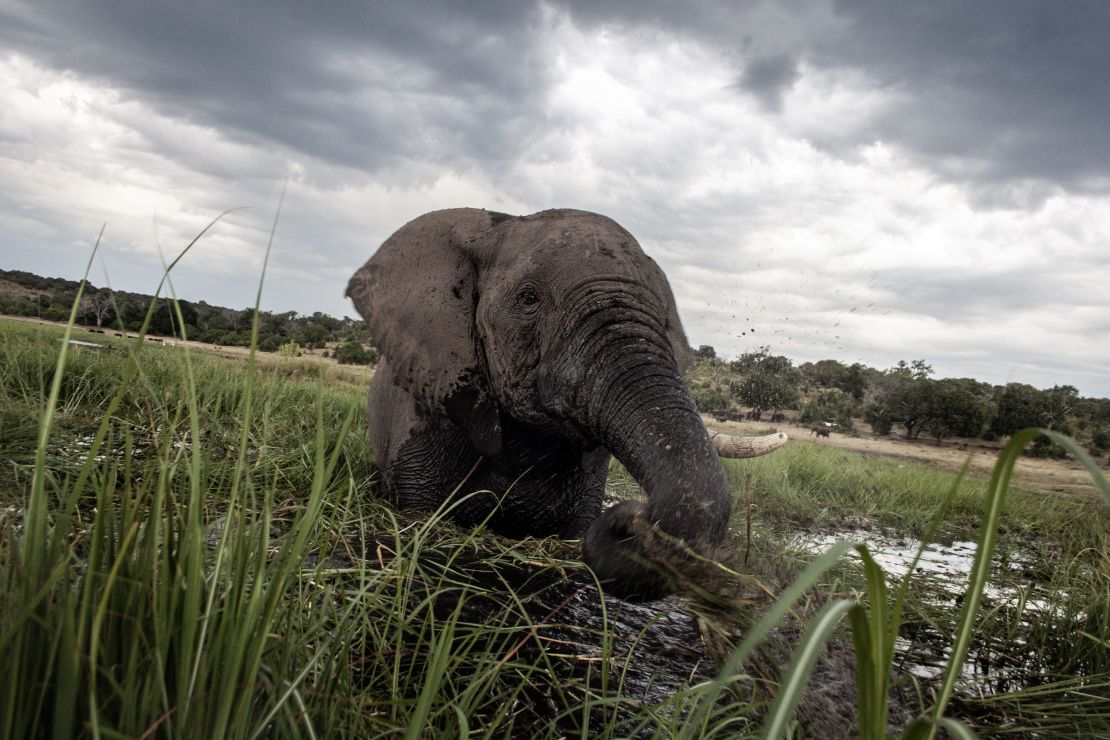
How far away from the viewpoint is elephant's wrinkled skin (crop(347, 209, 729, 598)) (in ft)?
8.88

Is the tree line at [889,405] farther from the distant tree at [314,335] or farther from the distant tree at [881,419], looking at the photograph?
the distant tree at [314,335]

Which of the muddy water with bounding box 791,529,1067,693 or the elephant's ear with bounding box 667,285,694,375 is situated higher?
the elephant's ear with bounding box 667,285,694,375

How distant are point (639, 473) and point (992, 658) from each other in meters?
2.19

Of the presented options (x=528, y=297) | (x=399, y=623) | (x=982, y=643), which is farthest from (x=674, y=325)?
(x=399, y=623)

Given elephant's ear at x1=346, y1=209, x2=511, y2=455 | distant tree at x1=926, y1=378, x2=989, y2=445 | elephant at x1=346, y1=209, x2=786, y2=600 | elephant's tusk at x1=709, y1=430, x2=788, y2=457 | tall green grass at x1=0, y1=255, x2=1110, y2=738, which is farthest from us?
distant tree at x1=926, y1=378, x2=989, y2=445

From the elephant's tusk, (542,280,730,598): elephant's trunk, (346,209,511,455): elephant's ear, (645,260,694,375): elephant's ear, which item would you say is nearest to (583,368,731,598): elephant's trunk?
(542,280,730,598): elephant's trunk

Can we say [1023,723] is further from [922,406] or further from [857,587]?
[922,406]

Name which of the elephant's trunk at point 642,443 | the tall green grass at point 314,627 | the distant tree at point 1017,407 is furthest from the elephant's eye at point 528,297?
the distant tree at point 1017,407

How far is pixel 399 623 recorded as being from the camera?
7.11 ft

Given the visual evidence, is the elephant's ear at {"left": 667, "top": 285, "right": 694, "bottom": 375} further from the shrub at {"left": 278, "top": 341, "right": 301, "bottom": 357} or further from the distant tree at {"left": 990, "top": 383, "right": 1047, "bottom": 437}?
the distant tree at {"left": 990, "top": 383, "right": 1047, "bottom": 437}

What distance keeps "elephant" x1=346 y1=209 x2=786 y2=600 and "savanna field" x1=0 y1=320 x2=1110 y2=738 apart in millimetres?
269

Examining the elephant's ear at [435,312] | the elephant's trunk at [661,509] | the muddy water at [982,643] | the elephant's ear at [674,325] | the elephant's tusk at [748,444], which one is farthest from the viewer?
the elephant's tusk at [748,444]

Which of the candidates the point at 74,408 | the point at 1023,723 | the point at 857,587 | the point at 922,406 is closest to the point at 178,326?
the point at 1023,723

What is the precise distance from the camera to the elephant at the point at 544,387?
2654 millimetres
